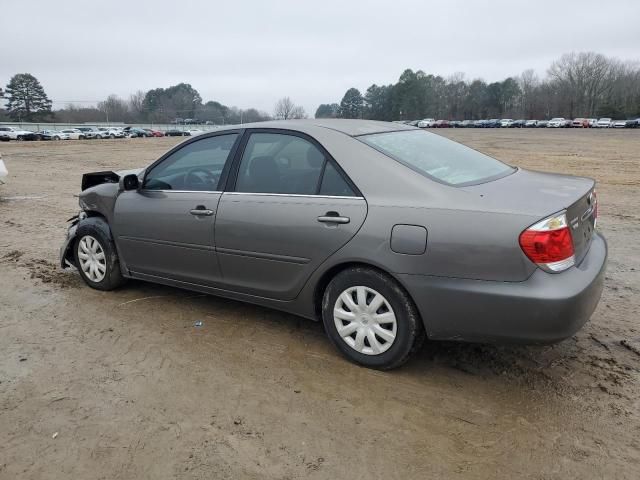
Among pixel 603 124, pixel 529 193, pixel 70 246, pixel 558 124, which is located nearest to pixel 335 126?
pixel 529 193

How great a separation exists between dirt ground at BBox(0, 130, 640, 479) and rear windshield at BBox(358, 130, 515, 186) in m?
1.24

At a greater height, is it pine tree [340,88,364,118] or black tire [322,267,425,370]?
pine tree [340,88,364,118]

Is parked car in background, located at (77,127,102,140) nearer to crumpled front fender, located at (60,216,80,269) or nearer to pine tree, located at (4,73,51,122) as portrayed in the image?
pine tree, located at (4,73,51,122)

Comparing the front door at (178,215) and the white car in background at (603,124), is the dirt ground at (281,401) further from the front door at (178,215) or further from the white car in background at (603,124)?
the white car in background at (603,124)

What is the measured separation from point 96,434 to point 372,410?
5.02ft

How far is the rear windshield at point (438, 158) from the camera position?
3.46m

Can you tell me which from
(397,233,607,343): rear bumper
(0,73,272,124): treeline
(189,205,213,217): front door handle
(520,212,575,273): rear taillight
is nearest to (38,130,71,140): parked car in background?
(0,73,272,124): treeline

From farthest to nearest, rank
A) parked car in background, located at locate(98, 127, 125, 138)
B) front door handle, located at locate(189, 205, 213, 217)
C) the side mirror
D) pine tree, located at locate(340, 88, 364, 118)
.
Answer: pine tree, located at locate(340, 88, 364, 118) → parked car in background, located at locate(98, 127, 125, 138) → the side mirror → front door handle, located at locate(189, 205, 213, 217)

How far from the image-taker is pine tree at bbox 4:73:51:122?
92875 mm


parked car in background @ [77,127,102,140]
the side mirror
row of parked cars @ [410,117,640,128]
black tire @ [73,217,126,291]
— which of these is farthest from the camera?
row of parked cars @ [410,117,640,128]

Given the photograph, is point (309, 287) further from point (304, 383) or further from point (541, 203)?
point (541, 203)

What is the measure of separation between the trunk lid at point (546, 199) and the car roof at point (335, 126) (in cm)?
96

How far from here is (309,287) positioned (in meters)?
3.61

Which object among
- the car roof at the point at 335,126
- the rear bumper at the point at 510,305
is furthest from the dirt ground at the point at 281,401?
the car roof at the point at 335,126
